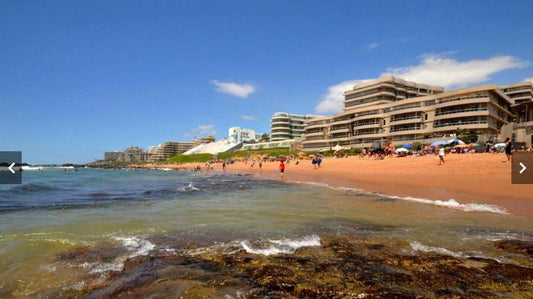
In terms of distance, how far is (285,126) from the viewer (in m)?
122

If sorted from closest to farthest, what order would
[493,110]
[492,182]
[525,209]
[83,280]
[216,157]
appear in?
[83,280] < [525,209] < [492,182] < [493,110] < [216,157]

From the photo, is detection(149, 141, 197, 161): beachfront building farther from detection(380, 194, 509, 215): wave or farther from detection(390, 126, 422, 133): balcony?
detection(380, 194, 509, 215): wave

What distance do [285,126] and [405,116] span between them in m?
64.3

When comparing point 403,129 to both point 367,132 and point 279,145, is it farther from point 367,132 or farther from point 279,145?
point 279,145

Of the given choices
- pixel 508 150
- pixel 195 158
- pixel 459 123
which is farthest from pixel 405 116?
pixel 195 158

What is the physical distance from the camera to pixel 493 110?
169 ft

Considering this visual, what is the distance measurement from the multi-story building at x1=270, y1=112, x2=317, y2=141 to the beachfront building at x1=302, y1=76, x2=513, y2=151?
3556 cm

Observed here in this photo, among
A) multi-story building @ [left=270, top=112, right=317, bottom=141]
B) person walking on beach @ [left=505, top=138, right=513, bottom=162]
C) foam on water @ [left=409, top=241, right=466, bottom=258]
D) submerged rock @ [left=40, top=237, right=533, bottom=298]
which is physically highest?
multi-story building @ [left=270, top=112, right=317, bottom=141]

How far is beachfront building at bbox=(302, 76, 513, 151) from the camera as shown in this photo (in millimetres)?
50500

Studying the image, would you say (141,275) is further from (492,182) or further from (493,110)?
(493,110)

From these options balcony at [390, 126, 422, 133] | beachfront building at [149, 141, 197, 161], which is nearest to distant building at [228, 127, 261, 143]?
beachfront building at [149, 141, 197, 161]

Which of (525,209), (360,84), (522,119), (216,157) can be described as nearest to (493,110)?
(522,119)

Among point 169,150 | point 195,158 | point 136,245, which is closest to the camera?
point 136,245

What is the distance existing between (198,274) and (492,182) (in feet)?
55.1
